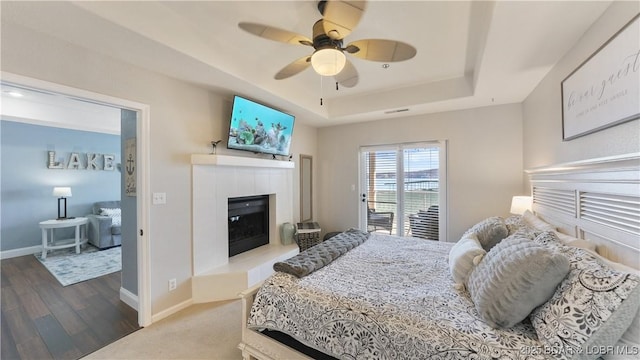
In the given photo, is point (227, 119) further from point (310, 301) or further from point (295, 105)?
point (310, 301)

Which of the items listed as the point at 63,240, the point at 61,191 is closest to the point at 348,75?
the point at 61,191

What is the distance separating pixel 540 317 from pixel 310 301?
1141 mm

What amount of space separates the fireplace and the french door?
70.0 inches

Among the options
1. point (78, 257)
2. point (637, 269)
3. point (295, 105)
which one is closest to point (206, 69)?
point (295, 105)

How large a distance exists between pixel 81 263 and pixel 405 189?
5273 millimetres

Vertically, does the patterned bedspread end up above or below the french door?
below

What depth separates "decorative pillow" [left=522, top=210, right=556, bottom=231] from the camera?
1850 mm

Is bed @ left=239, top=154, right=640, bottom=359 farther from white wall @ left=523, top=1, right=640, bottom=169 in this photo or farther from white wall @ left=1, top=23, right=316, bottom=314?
white wall @ left=1, top=23, right=316, bottom=314

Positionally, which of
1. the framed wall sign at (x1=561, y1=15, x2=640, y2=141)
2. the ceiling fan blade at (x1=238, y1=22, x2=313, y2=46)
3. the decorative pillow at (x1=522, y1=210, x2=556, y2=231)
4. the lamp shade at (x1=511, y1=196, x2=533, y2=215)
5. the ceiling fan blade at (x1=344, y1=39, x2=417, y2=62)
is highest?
the ceiling fan blade at (x1=238, y1=22, x2=313, y2=46)

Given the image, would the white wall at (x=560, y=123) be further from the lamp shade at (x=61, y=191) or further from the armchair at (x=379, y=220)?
the lamp shade at (x=61, y=191)

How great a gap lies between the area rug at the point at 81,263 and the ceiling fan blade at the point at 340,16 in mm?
4184

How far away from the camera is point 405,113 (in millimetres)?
3820

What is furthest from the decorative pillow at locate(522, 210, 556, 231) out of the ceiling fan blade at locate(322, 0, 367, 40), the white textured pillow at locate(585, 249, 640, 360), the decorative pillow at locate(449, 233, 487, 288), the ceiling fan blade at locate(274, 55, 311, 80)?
the ceiling fan blade at locate(274, 55, 311, 80)

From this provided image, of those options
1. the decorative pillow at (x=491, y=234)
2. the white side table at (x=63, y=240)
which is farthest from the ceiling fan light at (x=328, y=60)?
the white side table at (x=63, y=240)
